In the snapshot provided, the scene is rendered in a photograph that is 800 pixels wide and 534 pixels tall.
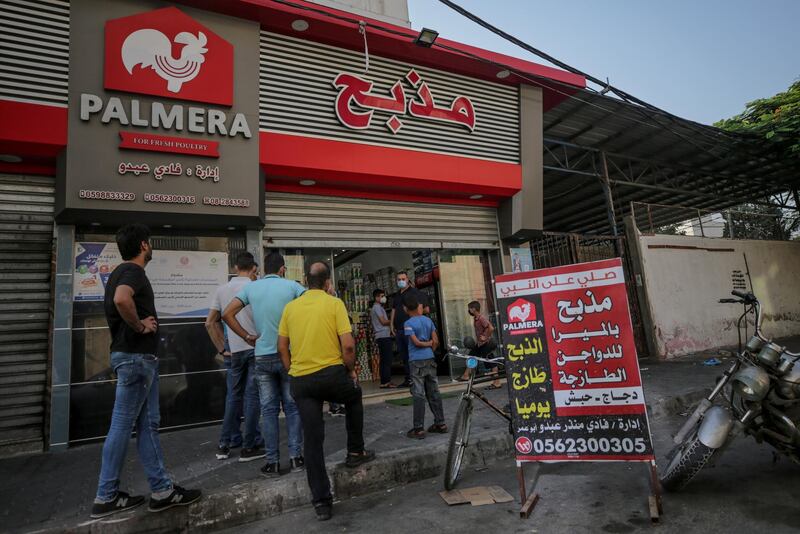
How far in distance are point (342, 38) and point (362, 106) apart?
1048 mm

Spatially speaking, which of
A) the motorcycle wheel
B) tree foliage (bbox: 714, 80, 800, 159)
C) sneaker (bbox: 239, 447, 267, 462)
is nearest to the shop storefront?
sneaker (bbox: 239, 447, 267, 462)

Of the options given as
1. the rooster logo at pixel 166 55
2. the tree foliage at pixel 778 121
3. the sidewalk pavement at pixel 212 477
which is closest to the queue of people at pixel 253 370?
the sidewalk pavement at pixel 212 477

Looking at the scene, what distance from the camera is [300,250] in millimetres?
7363

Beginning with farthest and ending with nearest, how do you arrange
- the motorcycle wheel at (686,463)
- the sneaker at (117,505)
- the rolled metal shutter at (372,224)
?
the rolled metal shutter at (372,224)
the sneaker at (117,505)
the motorcycle wheel at (686,463)

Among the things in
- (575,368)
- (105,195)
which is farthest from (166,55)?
(575,368)

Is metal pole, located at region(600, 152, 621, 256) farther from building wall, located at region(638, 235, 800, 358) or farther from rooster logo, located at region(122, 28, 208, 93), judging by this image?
rooster logo, located at region(122, 28, 208, 93)

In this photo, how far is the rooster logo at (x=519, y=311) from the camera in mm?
3675

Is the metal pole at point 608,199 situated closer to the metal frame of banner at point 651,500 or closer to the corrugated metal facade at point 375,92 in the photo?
the corrugated metal facade at point 375,92

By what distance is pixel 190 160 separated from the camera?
6.16 meters

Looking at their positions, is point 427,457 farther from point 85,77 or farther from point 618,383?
point 85,77

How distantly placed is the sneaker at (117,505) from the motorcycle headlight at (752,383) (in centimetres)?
434

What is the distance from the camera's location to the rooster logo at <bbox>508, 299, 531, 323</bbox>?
145 inches

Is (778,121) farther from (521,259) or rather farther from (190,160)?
(190,160)

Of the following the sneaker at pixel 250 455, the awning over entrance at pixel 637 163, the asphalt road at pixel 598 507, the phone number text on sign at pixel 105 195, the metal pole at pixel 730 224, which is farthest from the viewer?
the metal pole at pixel 730 224
